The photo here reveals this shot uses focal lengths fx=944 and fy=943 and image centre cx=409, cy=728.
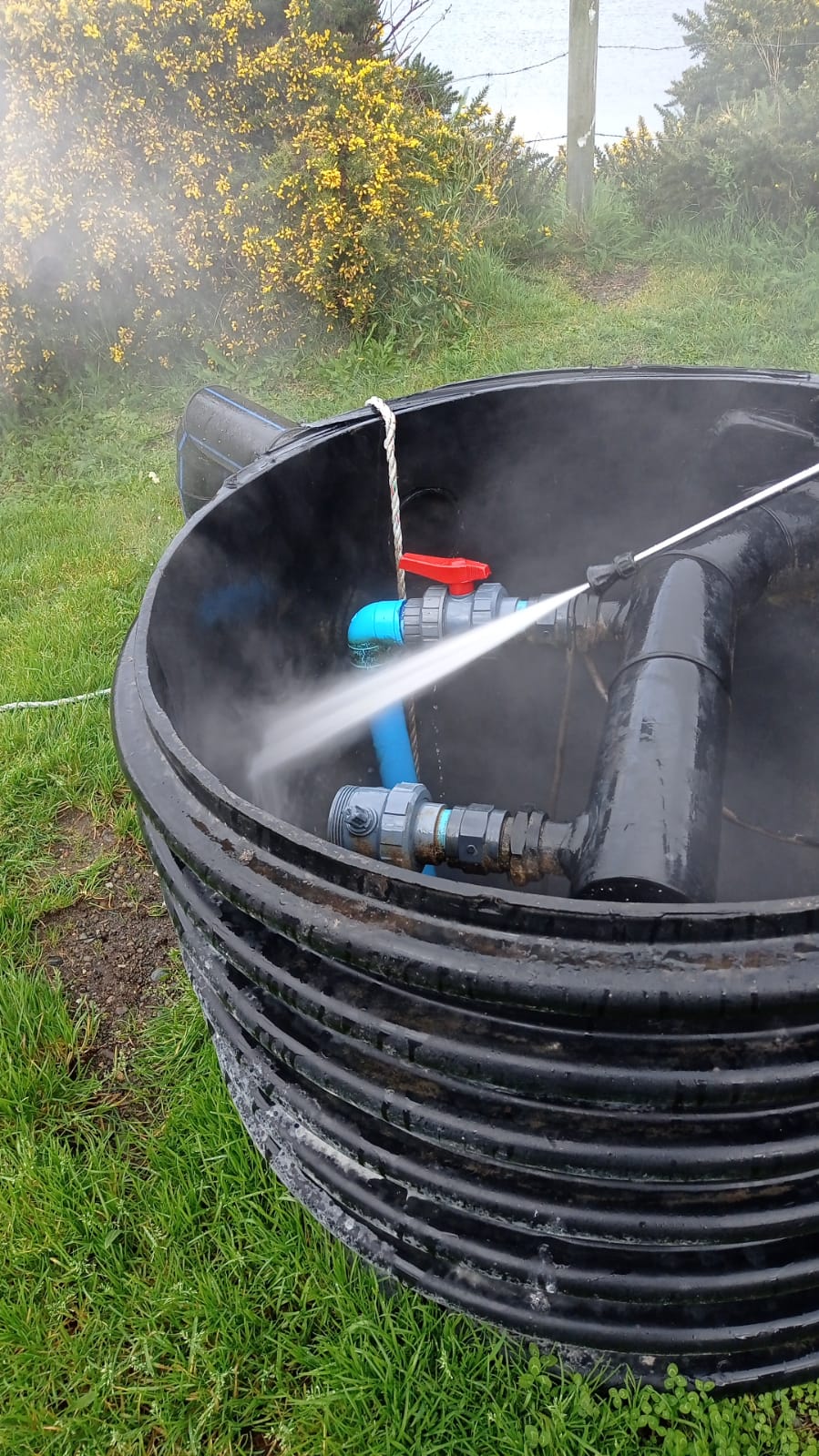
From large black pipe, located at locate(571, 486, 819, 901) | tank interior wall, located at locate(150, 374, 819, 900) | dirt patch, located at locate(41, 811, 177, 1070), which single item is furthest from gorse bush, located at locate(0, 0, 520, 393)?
large black pipe, located at locate(571, 486, 819, 901)

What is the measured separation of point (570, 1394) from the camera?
1435mm

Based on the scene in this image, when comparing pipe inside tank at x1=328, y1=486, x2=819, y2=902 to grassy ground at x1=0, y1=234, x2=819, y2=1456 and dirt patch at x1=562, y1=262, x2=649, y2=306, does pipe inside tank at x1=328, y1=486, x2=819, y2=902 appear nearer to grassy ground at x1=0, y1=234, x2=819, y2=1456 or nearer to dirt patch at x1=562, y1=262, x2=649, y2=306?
grassy ground at x1=0, y1=234, x2=819, y2=1456

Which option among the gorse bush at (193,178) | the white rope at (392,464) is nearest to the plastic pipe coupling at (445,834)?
the white rope at (392,464)

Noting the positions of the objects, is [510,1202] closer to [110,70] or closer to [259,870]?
[259,870]

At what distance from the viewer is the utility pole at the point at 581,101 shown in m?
5.34

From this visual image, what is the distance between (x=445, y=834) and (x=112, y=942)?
1.26 metres

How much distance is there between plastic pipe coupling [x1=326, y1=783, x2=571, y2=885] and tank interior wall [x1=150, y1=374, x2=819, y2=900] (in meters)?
0.44

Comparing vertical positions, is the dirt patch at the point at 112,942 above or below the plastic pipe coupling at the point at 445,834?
below

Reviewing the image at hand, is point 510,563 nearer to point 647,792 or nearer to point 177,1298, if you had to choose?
point 647,792

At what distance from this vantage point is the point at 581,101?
5.56m

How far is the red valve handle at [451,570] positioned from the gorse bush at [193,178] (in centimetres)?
325

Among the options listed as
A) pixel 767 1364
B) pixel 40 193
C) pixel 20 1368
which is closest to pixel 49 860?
pixel 20 1368

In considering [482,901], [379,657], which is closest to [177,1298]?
Result: [482,901]

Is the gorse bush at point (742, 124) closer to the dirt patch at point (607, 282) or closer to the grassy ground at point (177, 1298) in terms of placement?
Answer: the dirt patch at point (607, 282)
